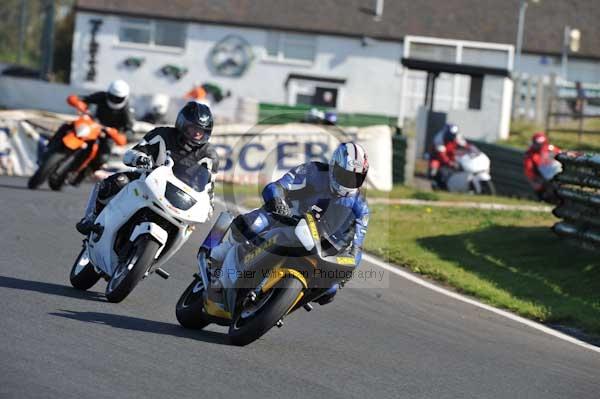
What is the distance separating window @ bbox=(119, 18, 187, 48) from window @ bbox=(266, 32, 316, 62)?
12.5 ft

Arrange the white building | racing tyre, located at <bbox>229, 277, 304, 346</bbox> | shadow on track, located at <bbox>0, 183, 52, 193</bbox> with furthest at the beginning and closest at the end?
the white building, shadow on track, located at <bbox>0, 183, 52, 193</bbox>, racing tyre, located at <bbox>229, 277, 304, 346</bbox>

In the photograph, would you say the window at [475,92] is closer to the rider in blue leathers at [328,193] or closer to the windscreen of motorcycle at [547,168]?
the windscreen of motorcycle at [547,168]

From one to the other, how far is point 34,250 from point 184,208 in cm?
323

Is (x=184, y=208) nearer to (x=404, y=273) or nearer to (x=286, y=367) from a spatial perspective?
(x=286, y=367)

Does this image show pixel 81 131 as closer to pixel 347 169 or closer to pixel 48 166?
pixel 48 166

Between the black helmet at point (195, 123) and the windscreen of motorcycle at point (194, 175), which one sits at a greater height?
→ the black helmet at point (195, 123)

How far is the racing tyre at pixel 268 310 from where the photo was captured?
25.5 feet

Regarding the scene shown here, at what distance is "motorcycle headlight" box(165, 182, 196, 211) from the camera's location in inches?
358

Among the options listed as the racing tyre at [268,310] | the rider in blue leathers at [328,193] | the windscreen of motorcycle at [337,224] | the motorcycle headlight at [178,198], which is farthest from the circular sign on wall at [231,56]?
the racing tyre at [268,310]

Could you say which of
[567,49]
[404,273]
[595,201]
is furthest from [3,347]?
[567,49]

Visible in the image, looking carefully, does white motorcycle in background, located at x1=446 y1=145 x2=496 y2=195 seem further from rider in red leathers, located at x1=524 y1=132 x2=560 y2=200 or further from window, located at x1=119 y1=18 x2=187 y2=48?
window, located at x1=119 y1=18 x2=187 y2=48

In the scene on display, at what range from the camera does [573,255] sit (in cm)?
1450

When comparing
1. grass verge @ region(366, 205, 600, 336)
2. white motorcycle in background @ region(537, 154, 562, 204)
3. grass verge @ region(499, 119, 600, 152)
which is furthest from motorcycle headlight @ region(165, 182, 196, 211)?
grass verge @ region(499, 119, 600, 152)

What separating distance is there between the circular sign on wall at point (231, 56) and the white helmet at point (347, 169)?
43730 mm
